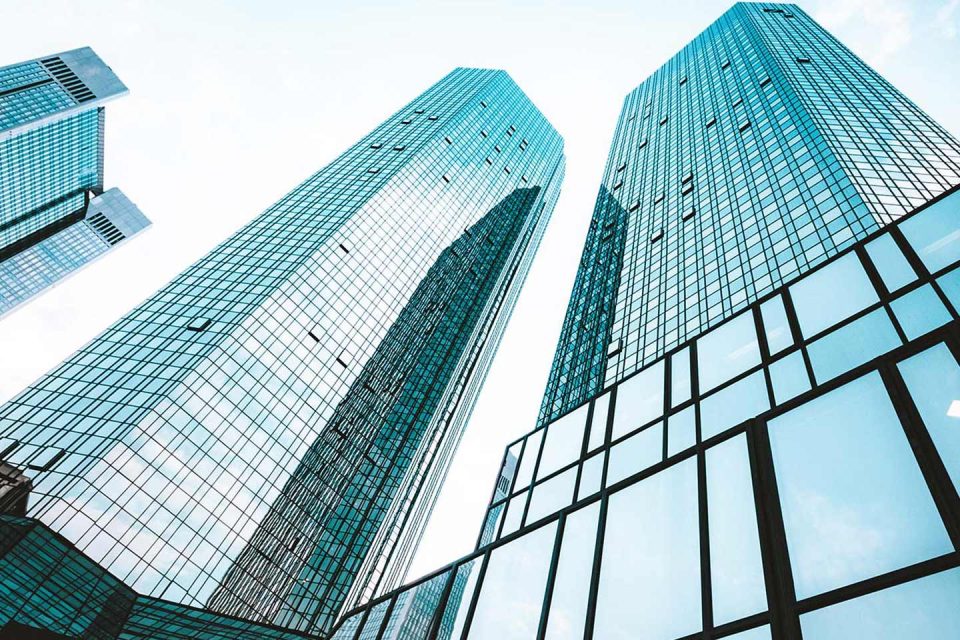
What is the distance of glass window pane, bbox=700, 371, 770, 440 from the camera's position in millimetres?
12312

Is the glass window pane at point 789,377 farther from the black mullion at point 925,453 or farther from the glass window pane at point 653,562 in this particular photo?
the glass window pane at point 653,562

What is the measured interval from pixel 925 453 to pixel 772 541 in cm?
239

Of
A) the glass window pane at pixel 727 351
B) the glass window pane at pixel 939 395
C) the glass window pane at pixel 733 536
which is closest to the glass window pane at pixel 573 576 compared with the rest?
the glass window pane at pixel 733 536

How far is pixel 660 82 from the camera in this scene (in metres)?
123

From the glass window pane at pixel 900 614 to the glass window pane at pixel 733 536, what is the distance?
95cm

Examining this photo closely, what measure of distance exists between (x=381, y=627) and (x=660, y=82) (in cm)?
12827

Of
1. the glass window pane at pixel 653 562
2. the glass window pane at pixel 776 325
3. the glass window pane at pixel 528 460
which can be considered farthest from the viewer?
the glass window pane at pixel 528 460

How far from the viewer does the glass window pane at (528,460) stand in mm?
18237

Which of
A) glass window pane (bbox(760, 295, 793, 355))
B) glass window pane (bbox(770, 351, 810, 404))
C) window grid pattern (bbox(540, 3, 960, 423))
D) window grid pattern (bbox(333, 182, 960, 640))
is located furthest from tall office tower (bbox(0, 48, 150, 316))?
glass window pane (bbox(770, 351, 810, 404))

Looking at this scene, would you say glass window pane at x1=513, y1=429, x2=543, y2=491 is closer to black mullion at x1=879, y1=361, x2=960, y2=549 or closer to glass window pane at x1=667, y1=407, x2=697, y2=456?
glass window pane at x1=667, y1=407, x2=697, y2=456

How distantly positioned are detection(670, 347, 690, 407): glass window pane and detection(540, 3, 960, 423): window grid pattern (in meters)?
28.8

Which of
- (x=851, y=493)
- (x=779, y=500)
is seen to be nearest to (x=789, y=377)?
(x=779, y=500)

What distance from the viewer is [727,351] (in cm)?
1538

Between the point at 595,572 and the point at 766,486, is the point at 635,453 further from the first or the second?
the point at 766,486
